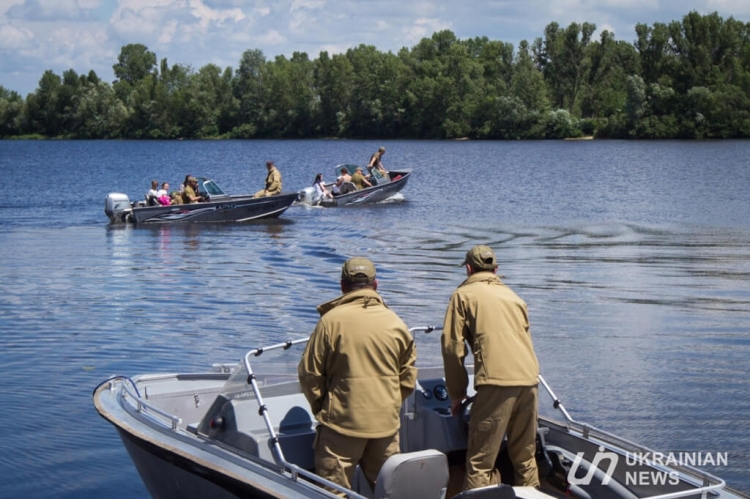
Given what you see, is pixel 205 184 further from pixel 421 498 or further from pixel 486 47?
pixel 486 47

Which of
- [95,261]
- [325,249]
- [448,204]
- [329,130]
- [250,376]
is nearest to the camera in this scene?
[250,376]

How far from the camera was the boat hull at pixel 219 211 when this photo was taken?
91.9ft

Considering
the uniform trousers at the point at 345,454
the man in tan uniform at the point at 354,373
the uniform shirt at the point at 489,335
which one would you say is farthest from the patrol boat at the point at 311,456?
the uniform shirt at the point at 489,335

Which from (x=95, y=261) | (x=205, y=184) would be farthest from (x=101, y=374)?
(x=205, y=184)

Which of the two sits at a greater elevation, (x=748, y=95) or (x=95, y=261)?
(x=748, y=95)

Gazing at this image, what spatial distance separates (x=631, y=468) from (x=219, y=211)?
23309 millimetres

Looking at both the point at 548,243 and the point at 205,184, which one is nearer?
the point at 548,243

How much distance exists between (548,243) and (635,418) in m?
13.7

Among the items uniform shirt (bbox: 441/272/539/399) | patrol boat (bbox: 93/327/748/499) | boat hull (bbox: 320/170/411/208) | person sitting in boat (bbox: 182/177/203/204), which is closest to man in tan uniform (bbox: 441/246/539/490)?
uniform shirt (bbox: 441/272/539/399)

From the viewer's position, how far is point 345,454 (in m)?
5.84

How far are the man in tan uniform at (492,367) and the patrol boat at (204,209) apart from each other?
74.0ft

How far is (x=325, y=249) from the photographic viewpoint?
23.3m

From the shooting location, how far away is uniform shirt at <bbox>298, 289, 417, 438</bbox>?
5.68 m

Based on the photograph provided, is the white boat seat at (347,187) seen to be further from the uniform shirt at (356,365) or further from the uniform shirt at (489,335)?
the uniform shirt at (356,365)
